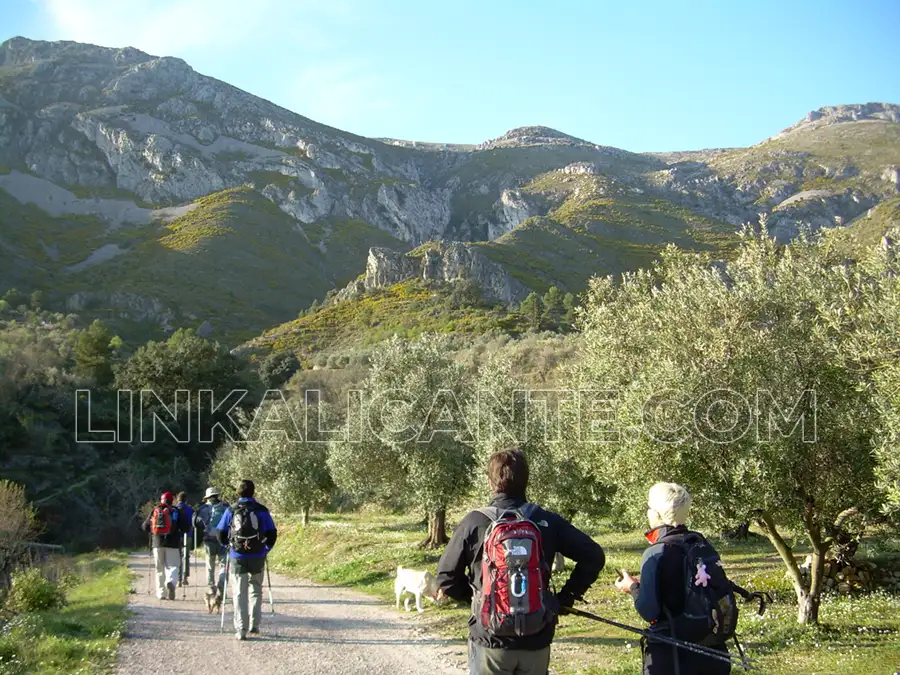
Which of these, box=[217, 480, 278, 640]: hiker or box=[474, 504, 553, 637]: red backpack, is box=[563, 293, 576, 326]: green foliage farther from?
box=[474, 504, 553, 637]: red backpack

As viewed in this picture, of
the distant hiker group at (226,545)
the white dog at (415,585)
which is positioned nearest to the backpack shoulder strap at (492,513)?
the distant hiker group at (226,545)

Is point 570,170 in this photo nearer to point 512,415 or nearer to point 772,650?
point 512,415

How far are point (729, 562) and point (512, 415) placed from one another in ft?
24.3

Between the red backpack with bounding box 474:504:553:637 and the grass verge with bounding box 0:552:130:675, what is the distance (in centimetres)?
675

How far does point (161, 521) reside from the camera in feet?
45.1

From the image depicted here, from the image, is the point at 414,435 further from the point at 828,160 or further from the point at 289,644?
the point at 828,160

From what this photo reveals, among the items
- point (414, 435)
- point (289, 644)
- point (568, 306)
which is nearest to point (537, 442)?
point (414, 435)

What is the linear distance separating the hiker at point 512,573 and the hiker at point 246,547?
18.8 ft

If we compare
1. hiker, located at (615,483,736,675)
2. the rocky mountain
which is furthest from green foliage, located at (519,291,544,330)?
hiker, located at (615,483,736,675)

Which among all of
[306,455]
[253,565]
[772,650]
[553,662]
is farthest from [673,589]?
[306,455]

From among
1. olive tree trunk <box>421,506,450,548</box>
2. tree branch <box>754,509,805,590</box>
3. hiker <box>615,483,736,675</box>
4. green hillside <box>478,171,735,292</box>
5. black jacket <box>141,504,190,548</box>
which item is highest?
green hillside <box>478,171,735,292</box>

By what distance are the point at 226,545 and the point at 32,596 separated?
6690 mm

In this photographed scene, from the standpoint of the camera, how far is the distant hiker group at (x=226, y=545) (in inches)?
383

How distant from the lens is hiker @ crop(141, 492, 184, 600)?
45.0 ft
